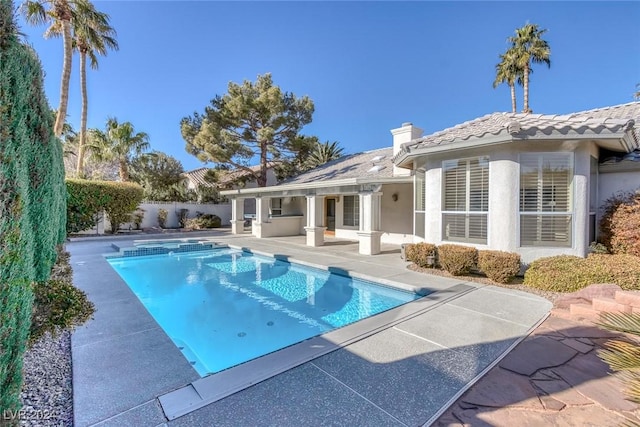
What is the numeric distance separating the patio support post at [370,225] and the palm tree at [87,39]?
70.8 feet

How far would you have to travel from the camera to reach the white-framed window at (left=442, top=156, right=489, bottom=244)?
9078mm

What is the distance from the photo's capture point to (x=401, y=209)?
16.8 metres

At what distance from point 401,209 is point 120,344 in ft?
48.6

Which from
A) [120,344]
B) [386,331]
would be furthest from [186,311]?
[386,331]

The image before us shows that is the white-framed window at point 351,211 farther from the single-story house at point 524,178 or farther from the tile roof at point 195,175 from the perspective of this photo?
the tile roof at point 195,175

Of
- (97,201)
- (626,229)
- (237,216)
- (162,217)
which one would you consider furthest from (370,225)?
(162,217)

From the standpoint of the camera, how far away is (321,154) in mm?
28078

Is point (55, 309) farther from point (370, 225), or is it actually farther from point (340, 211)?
point (340, 211)

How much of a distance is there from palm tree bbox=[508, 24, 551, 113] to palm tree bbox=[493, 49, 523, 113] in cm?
37

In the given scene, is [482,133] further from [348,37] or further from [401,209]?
[348,37]

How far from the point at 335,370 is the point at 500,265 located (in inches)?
254

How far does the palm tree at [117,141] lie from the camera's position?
22.8m

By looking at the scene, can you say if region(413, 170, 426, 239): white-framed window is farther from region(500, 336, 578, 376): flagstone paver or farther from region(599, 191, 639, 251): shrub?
region(500, 336, 578, 376): flagstone paver

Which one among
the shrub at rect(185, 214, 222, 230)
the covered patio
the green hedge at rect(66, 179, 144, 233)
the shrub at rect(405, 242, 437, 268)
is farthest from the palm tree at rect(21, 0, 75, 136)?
the shrub at rect(405, 242, 437, 268)
